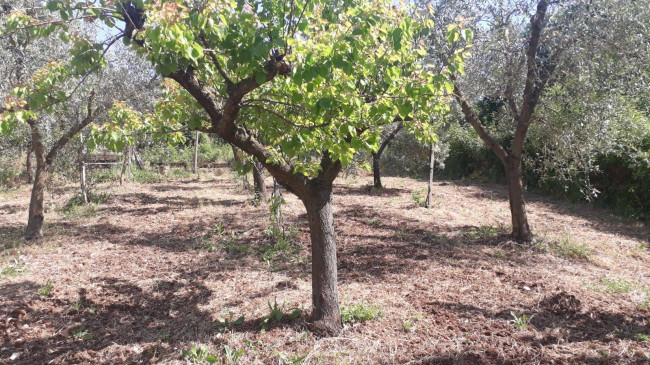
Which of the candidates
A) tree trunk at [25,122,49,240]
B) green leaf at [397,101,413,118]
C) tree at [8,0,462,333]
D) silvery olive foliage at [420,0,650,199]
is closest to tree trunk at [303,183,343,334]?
tree at [8,0,462,333]

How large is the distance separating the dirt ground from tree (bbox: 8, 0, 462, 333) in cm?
90

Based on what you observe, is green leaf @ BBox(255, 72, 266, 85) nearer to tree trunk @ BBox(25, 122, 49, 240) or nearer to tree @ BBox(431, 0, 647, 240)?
tree @ BBox(431, 0, 647, 240)

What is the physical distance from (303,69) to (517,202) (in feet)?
19.0

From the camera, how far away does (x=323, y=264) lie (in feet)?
12.3

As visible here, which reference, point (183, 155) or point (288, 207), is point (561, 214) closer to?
point (288, 207)

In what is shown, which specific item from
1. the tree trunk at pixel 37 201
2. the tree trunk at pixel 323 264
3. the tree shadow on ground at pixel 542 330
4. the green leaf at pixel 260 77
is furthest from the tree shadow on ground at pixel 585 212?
the tree trunk at pixel 37 201

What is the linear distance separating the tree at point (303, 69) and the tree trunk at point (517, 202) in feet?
13.9

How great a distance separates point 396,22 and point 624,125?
23.0ft

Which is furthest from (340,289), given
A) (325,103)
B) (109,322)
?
(325,103)

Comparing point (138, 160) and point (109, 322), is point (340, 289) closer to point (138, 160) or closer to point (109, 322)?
point (109, 322)

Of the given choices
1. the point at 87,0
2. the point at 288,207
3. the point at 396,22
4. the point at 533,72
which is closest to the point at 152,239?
the point at 288,207

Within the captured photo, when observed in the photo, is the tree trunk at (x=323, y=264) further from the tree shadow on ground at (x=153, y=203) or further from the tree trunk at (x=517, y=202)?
the tree shadow on ground at (x=153, y=203)

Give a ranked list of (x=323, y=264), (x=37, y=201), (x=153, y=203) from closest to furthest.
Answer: (x=323, y=264), (x=37, y=201), (x=153, y=203)

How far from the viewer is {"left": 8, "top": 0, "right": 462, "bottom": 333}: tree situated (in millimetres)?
2547
